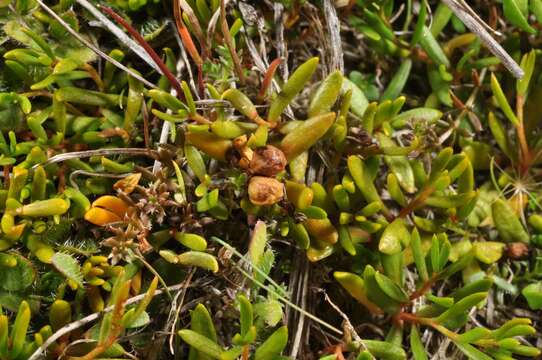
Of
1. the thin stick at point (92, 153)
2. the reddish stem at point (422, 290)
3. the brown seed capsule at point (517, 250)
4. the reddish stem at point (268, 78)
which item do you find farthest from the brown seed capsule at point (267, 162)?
the brown seed capsule at point (517, 250)

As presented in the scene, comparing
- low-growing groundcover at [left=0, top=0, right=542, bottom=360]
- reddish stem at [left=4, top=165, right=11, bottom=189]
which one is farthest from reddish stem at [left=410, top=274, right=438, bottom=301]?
reddish stem at [left=4, top=165, right=11, bottom=189]

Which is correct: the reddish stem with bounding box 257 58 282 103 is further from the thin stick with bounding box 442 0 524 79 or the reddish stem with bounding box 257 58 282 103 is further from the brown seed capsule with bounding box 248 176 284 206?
the thin stick with bounding box 442 0 524 79

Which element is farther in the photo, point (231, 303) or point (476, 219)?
point (476, 219)

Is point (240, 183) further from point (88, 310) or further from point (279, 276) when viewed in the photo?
point (88, 310)

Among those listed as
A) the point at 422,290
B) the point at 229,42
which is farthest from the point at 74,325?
the point at 422,290

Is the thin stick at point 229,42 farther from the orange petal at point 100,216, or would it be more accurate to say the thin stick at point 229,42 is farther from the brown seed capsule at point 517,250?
the brown seed capsule at point 517,250

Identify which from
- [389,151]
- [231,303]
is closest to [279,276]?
[231,303]

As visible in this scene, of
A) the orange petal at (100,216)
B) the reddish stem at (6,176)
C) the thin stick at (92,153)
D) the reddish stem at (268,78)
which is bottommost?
the orange petal at (100,216)
